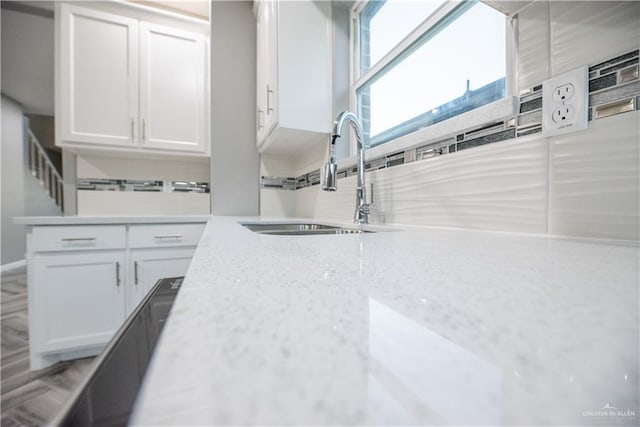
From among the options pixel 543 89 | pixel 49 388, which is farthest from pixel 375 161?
pixel 49 388

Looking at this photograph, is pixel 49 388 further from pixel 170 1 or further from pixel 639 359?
pixel 170 1

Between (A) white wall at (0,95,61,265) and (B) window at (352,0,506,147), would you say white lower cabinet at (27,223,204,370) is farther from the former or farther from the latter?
(A) white wall at (0,95,61,265)

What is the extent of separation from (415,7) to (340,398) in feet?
5.01

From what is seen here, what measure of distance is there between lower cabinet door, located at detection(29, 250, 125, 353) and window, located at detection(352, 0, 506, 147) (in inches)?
62.9

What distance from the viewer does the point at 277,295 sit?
0.23m

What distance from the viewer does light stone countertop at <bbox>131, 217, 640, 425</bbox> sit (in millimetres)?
104

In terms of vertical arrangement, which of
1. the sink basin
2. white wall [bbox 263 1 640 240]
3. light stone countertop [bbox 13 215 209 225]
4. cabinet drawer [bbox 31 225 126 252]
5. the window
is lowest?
cabinet drawer [bbox 31 225 126 252]

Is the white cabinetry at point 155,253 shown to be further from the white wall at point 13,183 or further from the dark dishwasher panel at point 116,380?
the white wall at point 13,183

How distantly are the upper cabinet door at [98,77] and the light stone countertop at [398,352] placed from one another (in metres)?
2.17

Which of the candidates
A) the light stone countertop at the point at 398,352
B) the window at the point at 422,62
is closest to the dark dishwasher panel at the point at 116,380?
the light stone countertop at the point at 398,352

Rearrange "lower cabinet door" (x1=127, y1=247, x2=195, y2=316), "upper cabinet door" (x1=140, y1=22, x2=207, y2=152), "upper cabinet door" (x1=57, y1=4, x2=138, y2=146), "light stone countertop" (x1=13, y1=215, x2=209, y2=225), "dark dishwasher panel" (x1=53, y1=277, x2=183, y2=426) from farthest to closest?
"upper cabinet door" (x1=140, y1=22, x2=207, y2=152) < "upper cabinet door" (x1=57, y1=4, x2=138, y2=146) < "lower cabinet door" (x1=127, y1=247, x2=195, y2=316) < "light stone countertop" (x1=13, y1=215, x2=209, y2=225) < "dark dishwasher panel" (x1=53, y1=277, x2=183, y2=426)

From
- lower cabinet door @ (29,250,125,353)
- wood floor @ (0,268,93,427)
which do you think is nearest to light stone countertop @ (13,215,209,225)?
lower cabinet door @ (29,250,125,353)

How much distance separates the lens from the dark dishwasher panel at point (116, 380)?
336 millimetres

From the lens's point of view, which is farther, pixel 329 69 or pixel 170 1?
pixel 170 1
